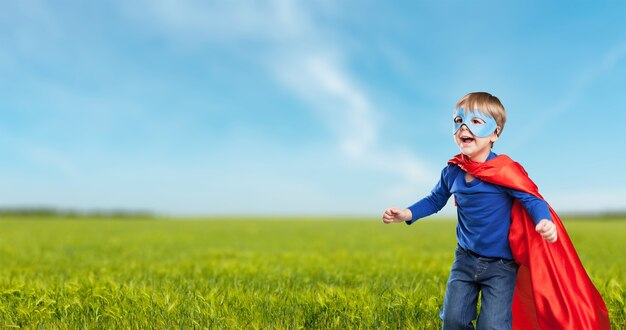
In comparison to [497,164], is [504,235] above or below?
below

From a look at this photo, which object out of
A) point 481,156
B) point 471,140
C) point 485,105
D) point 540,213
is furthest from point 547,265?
point 485,105

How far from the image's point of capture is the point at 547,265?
420 cm

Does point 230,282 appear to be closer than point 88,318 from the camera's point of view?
No

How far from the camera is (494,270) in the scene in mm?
4180

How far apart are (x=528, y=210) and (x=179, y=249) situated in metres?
13.6

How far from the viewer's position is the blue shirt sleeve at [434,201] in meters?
4.59

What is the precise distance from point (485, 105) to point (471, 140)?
12.0 inches

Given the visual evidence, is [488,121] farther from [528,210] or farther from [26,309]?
[26,309]

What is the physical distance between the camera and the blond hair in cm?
410

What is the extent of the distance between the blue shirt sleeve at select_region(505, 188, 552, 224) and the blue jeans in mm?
510

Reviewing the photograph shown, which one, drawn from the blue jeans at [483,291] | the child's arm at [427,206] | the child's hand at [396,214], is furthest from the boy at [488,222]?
the child's hand at [396,214]

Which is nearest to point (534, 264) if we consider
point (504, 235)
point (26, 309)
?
point (504, 235)

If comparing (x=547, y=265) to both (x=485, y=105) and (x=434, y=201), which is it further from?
(x=485, y=105)

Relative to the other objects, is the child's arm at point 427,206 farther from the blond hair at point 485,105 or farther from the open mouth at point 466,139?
the blond hair at point 485,105
